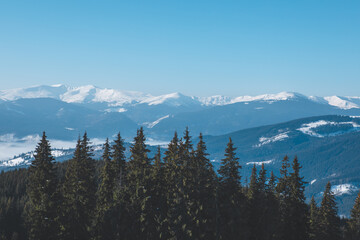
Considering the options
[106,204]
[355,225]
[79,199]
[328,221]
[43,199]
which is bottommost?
[355,225]

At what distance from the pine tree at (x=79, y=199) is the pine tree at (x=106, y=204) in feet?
4.29

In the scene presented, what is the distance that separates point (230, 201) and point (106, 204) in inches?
578

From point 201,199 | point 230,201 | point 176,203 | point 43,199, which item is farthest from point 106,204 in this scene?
point 230,201

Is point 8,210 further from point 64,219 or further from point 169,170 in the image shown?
point 169,170

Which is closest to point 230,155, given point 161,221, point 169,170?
point 169,170

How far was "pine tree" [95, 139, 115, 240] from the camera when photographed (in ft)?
127

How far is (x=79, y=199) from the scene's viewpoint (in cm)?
4169

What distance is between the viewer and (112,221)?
38.7m

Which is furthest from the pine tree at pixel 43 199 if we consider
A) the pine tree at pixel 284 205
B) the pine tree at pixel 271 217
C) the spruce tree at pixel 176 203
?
the pine tree at pixel 284 205

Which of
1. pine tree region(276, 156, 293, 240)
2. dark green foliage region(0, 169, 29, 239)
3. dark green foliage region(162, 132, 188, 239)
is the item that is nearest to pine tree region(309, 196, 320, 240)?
pine tree region(276, 156, 293, 240)

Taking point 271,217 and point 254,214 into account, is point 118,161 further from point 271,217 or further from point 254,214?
point 271,217

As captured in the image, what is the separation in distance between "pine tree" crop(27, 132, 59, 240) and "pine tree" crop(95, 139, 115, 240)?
15.6 ft

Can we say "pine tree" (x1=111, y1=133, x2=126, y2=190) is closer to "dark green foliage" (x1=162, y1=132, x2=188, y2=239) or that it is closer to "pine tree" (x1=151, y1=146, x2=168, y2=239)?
"pine tree" (x1=151, y1=146, x2=168, y2=239)

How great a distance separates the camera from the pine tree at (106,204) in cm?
3859
